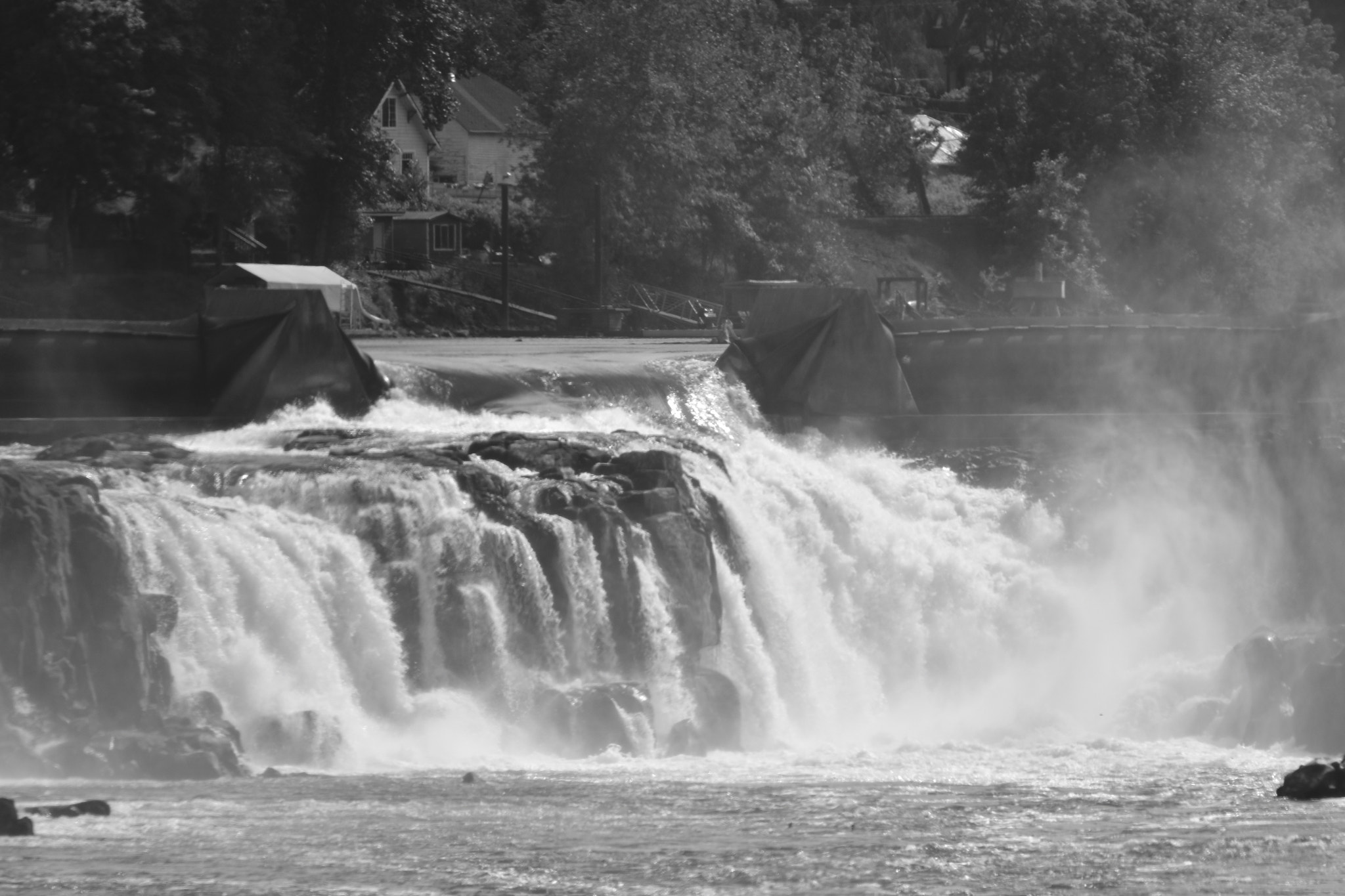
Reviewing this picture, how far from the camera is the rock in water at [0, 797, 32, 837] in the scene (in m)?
13.0

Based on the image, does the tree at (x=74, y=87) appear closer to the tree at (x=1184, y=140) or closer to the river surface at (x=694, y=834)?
the tree at (x=1184, y=140)

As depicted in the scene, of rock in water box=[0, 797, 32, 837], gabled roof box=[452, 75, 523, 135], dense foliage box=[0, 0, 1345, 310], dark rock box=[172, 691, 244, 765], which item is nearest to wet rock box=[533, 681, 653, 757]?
dark rock box=[172, 691, 244, 765]

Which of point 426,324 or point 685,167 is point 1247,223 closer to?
point 685,167

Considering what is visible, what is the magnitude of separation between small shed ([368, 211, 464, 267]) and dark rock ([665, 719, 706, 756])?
44211 mm

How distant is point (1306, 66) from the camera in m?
63.6

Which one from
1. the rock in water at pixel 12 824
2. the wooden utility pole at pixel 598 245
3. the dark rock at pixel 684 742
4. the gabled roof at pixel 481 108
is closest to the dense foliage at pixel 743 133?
the wooden utility pole at pixel 598 245

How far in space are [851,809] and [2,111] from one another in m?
34.5

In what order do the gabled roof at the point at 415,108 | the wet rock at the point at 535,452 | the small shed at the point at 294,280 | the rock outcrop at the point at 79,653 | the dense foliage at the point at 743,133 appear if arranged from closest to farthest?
1. the rock outcrop at the point at 79,653
2. the wet rock at the point at 535,452
3. the small shed at the point at 294,280
4. the dense foliage at the point at 743,133
5. the gabled roof at the point at 415,108

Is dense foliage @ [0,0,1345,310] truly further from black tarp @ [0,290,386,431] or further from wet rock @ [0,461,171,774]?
wet rock @ [0,461,171,774]

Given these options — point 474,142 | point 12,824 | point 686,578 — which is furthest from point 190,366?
point 474,142

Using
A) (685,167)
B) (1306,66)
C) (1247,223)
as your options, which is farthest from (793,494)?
(1306,66)

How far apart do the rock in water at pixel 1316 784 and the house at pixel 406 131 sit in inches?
2262

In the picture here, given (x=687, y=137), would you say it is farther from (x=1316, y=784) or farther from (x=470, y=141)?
(x=1316, y=784)

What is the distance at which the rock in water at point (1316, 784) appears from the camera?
1581 centimetres
